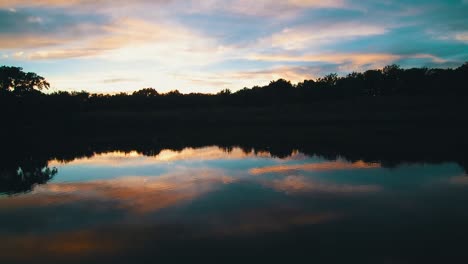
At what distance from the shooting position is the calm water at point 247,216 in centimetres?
848

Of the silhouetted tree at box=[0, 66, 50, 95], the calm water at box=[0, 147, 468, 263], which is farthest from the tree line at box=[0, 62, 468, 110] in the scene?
the calm water at box=[0, 147, 468, 263]

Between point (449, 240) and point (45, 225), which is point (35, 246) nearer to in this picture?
point (45, 225)

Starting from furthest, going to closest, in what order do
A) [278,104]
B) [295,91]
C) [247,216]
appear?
[295,91] < [278,104] < [247,216]

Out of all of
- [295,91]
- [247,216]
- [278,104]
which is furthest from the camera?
[295,91]

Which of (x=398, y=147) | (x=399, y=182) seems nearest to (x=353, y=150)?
(x=398, y=147)

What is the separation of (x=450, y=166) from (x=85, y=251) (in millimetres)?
17860

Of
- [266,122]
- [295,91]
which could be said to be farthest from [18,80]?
[295,91]

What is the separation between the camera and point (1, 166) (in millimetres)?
23297

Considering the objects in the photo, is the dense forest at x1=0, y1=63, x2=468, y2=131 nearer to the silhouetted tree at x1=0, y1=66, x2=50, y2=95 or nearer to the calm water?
the silhouetted tree at x1=0, y1=66, x2=50, y2=95

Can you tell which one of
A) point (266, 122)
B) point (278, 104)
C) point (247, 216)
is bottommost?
point (247, 216)

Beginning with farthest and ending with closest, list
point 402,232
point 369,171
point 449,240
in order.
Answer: point 369,171, point 402,232, point 449,240

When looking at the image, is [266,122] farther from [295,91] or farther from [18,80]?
[18,80]

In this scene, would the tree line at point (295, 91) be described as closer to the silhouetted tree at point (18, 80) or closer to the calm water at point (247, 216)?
the silhouetted tree at point (18, 80)

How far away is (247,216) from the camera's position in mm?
11211
